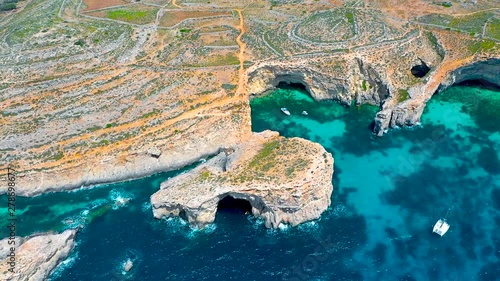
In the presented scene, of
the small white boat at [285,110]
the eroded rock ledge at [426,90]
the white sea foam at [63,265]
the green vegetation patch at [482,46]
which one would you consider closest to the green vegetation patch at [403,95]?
the eroded rock ledge at [426,90]

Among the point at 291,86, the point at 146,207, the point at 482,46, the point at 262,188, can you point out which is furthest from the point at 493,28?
the point at 146,207

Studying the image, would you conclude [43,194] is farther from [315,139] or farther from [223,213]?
[315,139]

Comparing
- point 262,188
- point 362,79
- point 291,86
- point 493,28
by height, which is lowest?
point 291,86

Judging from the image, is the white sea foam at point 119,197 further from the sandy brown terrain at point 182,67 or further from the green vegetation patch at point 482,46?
the green vegetation patch at point 482,46

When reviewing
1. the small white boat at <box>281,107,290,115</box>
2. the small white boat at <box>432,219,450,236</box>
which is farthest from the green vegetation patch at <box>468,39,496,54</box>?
the small white boat at <box>432,219,450,236</box>

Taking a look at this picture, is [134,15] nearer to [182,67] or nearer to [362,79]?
[182,67]

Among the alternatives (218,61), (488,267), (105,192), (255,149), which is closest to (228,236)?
(255,149)
